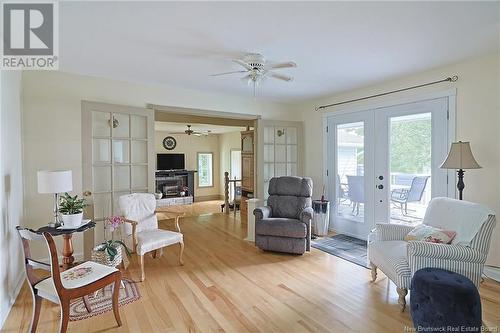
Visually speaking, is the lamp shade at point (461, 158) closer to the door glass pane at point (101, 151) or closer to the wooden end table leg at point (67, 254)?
the wooden end table leg at point (67, 254)

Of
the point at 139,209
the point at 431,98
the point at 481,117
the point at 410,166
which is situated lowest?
the point at 139,209

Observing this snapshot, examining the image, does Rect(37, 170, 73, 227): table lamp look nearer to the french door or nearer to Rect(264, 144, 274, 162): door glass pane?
Rect(264, 144, 274, 162): door glass pane

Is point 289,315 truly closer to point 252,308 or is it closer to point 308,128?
point 252,308

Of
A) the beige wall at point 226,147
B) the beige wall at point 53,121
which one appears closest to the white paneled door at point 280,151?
the beige wall at point 53,121

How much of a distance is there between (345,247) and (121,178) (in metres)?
3.49

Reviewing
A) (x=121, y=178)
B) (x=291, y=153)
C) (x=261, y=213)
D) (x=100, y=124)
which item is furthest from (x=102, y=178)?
(x=291, y=153)

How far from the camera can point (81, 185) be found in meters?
3.56

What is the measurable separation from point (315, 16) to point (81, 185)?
3.42 meters

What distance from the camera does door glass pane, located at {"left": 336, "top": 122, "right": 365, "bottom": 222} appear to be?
4.48m

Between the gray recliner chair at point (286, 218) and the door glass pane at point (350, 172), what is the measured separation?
0.92m

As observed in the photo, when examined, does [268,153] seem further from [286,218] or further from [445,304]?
[445,304]

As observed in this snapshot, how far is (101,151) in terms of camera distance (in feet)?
12.2

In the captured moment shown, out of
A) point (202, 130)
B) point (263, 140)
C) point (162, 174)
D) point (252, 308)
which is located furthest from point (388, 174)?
point (162, 174)

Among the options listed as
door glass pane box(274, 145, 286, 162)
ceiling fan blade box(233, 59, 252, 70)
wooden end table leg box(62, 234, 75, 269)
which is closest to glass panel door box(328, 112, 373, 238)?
door glass pane box(274, 145, 286, 162)
